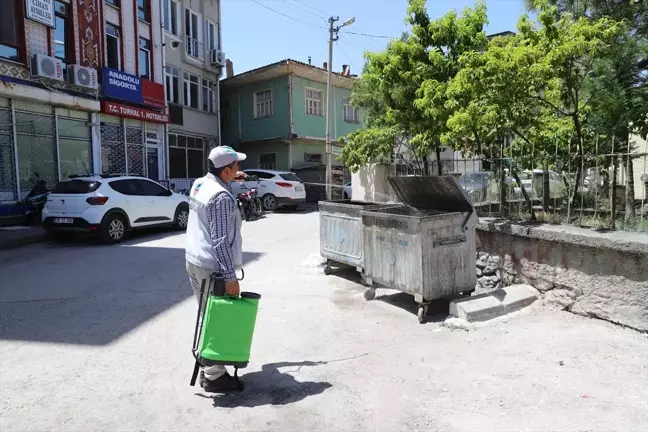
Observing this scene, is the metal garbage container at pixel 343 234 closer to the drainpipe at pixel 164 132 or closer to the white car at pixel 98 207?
the white car at pixel 98 207

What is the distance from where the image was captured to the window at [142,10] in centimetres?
1894

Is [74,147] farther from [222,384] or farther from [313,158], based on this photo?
[222,384]

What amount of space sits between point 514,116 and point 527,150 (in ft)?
2.29

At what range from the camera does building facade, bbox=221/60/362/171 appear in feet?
75.6

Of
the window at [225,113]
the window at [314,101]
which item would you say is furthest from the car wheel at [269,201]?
the window at [225,113]

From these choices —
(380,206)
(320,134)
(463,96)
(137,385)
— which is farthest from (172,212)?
(320,134)

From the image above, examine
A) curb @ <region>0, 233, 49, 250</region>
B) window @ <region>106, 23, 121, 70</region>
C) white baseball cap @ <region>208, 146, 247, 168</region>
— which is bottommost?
curb @ <region>0, 233, 49, 250</region>

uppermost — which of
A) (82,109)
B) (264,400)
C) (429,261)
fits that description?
(82,109)

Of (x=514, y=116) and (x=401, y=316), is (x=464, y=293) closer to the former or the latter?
(x=401, y=316)

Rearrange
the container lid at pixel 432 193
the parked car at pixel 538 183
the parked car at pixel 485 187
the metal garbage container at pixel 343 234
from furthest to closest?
the metal garbage container at pixel 343 234 < the parked car at pixel 485 187 < the parked car at pixel 538 183 < the container lid at pixel 432 193

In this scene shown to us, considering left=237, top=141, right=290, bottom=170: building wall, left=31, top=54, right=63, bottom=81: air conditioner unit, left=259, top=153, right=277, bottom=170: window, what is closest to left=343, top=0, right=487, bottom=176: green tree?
left=31, top=54, right=63, bottom=81: air conditioner unit

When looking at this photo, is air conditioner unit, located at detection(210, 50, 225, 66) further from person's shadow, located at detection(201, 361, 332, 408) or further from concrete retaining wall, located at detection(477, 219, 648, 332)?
person's shadow, located at detection(201, 361, 332, 408)

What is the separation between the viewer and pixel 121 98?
1702 cm

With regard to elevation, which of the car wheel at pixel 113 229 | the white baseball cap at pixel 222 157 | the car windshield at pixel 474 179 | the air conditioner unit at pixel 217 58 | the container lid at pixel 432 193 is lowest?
the car wheel at pixel 113 229
